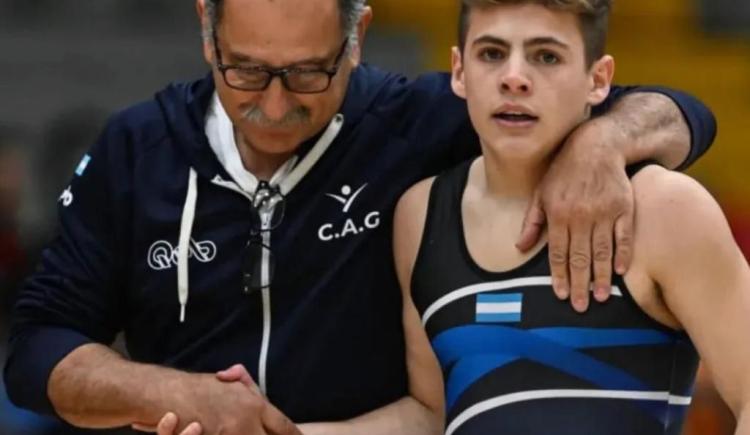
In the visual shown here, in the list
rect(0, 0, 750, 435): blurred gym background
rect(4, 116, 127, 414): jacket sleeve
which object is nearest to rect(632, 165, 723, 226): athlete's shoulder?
rect(4, 116, 127, 414): jacket sleeve

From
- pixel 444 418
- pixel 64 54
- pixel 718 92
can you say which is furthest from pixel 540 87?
pixel 718 92

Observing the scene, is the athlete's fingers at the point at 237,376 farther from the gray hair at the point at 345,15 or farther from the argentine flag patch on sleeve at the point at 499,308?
the gray hair at the point at 345,15

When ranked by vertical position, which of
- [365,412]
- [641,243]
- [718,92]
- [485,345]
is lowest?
[718,92]

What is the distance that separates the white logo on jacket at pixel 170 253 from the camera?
11.9ft

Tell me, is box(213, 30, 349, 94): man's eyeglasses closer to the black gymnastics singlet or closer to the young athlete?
the young athlete

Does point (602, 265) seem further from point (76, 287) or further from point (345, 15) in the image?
point (76, 287)

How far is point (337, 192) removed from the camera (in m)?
3.64

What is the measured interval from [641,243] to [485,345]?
362mm

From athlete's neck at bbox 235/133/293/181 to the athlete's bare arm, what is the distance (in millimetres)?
835

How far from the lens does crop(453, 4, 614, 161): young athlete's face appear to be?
128 inches

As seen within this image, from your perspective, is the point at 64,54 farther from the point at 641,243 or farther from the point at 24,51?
the point at 641,243

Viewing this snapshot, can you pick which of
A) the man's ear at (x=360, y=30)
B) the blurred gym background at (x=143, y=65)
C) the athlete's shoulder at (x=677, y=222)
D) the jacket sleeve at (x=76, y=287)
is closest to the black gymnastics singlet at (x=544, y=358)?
the athlete's shoulder at (x=677, y=222)

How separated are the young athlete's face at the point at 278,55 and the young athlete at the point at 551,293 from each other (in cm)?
27

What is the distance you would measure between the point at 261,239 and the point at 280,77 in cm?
36
